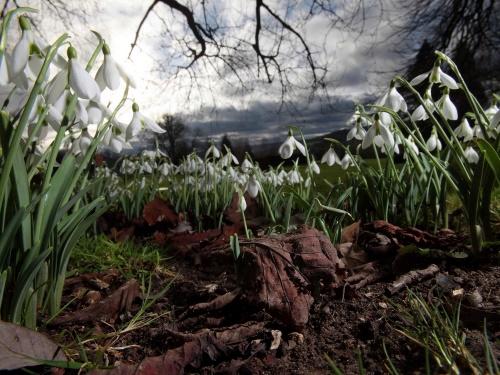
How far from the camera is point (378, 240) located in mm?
2107

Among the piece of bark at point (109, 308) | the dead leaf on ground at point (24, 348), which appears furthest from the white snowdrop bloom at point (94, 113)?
the dead leaf on ground at point (24, 348)

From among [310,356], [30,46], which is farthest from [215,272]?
[30,46]

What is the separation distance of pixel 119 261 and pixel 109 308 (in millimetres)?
683

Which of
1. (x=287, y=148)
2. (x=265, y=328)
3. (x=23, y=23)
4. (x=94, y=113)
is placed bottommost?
(x=265, y=328)

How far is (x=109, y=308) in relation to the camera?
61.5 inches

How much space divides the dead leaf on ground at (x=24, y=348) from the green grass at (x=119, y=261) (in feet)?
2.72

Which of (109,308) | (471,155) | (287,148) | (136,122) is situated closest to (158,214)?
(287,148)

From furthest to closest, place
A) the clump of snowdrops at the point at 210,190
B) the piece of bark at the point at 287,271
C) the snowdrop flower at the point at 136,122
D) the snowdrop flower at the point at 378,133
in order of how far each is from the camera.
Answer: the clump of snowdrops at the point at 210,190 → the snowdrop flower at the point at 378,133 → the snowdrop flower at the point at 136,122 → the piece of bark at the point at 287,271

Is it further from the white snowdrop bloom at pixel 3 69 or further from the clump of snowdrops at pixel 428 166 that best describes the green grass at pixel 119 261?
the clump of snowdrops at pixel 428 166

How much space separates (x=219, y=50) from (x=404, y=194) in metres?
7.47

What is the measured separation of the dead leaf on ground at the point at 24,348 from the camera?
3.54ft

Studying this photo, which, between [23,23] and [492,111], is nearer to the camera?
[23,23]

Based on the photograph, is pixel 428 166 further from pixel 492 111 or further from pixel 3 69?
pixel 3 69

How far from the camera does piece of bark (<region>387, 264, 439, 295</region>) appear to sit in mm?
1593
